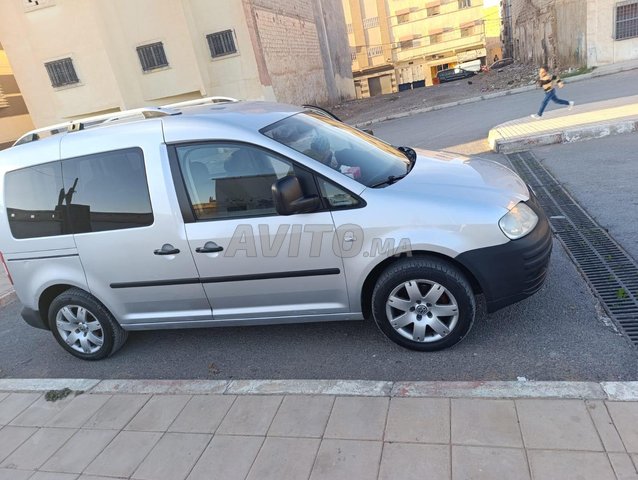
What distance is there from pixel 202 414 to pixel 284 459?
0.79 metres

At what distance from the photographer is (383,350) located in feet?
11.4

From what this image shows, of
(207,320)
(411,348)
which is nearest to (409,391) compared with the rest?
(411,348)

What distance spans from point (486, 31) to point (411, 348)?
5635 cm

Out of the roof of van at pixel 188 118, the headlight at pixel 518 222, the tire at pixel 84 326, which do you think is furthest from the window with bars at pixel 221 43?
the headlight at pixel 518 222

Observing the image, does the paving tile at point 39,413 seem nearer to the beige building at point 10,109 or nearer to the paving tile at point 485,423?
the paving tile at point 485,423

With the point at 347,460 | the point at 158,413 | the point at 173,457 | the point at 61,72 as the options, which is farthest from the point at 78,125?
the point at 61,72

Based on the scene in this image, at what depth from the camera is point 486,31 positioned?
51.2 m

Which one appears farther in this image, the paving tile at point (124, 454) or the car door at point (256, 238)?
the car door at point (256, 238)

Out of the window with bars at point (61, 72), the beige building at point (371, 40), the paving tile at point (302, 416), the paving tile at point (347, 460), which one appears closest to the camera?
the paving tile at point (347, 460)

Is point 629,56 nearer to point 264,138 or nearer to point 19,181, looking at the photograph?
point 264,138

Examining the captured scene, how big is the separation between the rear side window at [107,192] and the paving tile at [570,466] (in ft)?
9.62

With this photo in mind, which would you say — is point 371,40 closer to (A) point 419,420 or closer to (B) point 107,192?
(B) point 107,192

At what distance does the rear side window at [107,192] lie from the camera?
11.7ft

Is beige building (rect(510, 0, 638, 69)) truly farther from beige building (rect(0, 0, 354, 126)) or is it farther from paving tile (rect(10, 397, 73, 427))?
paving tile (rect(10, 397, 73, 427))
